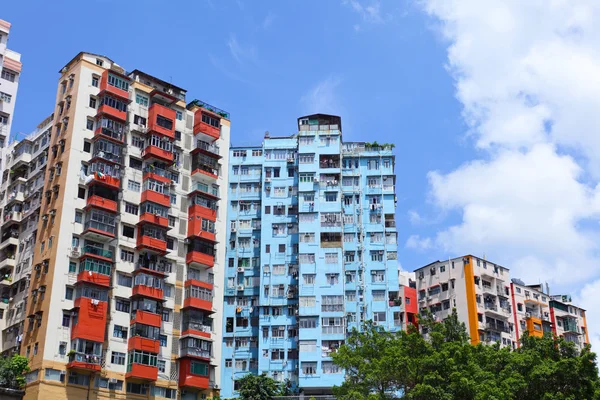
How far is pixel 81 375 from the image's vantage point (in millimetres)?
51625

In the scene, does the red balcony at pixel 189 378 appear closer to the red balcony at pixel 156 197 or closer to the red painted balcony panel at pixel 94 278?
the red painted balcony panel at pixel 94 278

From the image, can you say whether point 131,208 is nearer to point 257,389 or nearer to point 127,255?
point 127,255

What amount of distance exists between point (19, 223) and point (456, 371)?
38.5 meters

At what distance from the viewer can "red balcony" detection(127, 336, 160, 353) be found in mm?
54250

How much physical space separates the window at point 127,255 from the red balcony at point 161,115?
10247 millimetres

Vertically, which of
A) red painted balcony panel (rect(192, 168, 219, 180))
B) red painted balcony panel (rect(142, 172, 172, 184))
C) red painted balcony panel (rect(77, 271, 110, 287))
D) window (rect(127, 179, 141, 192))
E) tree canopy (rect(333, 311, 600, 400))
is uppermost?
red painted balcony panel (rect(192, 168, 219, 180))

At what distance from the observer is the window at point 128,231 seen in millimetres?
57584

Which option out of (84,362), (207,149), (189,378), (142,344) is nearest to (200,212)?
(207,149)

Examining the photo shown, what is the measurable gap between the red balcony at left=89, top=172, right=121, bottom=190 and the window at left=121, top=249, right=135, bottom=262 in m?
4.88

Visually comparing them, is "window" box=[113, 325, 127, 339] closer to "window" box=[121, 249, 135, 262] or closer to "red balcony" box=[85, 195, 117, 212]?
"window" box=[121, 249, 135, 262]

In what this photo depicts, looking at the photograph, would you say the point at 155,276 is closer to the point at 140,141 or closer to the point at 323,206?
the point at 140,141

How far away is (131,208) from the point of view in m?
58.5

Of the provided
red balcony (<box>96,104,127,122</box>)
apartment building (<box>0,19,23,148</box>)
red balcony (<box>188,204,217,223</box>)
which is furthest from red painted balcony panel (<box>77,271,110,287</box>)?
red balcony (<box>96,104,127,122</box>)

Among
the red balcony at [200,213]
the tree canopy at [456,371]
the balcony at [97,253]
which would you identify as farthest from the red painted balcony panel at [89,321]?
the tree canopy at [456,371]
